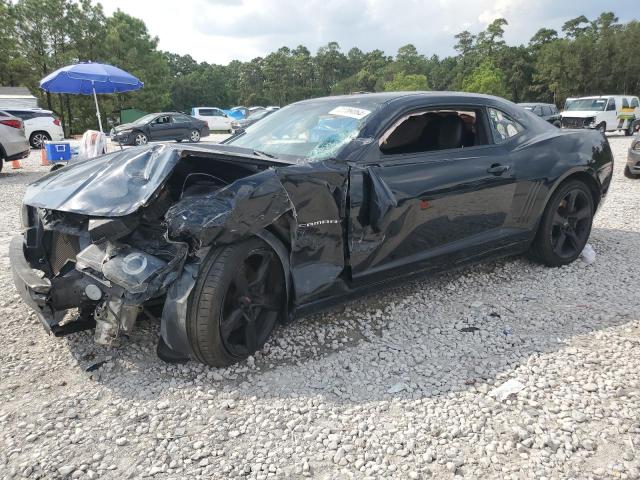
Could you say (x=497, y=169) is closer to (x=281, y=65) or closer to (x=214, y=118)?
(x=214, y=118)

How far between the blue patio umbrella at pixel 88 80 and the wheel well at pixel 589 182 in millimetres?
11193

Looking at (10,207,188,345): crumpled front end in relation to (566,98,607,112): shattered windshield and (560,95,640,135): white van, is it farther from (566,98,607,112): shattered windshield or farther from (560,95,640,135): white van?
(566,98,607,112): shattered windshield

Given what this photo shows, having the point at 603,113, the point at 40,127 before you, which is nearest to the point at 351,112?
the point at 40,127

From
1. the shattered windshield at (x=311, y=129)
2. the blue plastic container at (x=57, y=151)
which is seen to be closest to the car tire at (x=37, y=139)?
the blue plastic container at (x=57, y=151)

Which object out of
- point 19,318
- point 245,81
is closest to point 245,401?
point 19,318

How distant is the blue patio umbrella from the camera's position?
38.8ft

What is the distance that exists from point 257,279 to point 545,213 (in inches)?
108

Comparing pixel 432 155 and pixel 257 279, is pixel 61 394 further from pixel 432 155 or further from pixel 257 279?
pixel 432 155

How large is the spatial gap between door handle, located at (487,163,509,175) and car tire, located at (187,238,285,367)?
6.12 ft

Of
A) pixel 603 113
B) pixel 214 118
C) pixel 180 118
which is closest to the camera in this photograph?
pixel 603 113

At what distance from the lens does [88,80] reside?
39.2ft

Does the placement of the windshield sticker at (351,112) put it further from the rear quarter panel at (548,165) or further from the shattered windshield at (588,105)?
the shattered windshield at (588,105)

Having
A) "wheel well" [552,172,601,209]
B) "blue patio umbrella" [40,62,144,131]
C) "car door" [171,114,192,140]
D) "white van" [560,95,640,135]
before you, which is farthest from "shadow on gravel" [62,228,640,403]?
"car door" [171,114,192,140]

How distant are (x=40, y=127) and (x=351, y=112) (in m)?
18.2
